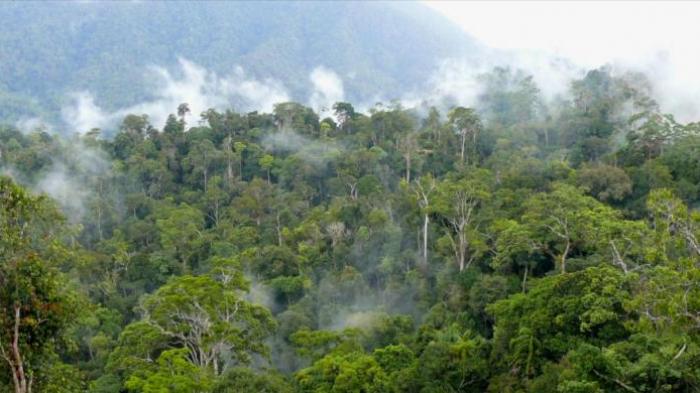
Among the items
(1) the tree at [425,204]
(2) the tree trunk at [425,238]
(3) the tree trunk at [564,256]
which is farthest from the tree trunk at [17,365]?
(2) the tree trunk at [425,238]

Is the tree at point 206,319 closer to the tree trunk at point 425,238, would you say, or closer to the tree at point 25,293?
the tree at point 25,293

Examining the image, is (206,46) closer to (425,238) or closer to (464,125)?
(464,125)

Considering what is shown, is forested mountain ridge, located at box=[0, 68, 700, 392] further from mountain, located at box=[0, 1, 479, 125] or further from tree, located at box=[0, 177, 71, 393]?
Result: mountain, located at box=[0, 1, 479, 125]

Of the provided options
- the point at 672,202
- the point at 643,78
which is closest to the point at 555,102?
the point at 643,78

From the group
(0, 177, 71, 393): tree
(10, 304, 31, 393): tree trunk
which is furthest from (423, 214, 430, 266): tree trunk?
(10, 304, 31, 393): tree trunk

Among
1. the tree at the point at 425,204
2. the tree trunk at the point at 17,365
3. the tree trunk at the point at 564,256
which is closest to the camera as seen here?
the tree trunk at the point at 17,365

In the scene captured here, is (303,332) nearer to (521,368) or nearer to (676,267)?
(521,368)

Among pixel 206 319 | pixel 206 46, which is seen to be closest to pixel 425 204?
pixel 206 319
